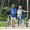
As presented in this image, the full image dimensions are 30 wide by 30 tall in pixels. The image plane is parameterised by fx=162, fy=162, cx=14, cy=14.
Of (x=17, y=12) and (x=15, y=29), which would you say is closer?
(x=15, y=29)

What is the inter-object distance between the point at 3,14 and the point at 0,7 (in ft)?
4.65

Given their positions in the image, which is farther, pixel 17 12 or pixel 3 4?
pixel 3 4

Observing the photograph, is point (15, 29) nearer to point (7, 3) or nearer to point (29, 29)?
point (29, 29)

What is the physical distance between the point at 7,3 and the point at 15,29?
7309 mm

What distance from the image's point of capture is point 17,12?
40.9 feet

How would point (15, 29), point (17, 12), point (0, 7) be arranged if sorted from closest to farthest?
1. point (15, 29)
2. point (17, 12)
3. point (0, 7)

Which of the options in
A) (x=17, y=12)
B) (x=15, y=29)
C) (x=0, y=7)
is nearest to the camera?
(x=15, y=29)

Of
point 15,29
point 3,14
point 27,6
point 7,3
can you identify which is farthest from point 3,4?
point 15,29

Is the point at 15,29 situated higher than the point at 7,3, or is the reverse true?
the point at 7,3

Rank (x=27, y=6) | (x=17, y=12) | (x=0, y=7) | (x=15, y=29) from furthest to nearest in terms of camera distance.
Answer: (x=0, y=7) < (x=27, y=6) < (x=17, y=12) < (x=15, y=29)

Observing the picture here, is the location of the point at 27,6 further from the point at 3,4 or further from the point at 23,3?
the point at 3,4

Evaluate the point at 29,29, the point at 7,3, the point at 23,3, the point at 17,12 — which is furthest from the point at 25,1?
the point at 29,29

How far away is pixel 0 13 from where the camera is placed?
17.9 metres

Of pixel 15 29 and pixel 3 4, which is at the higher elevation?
pixel 3 4
